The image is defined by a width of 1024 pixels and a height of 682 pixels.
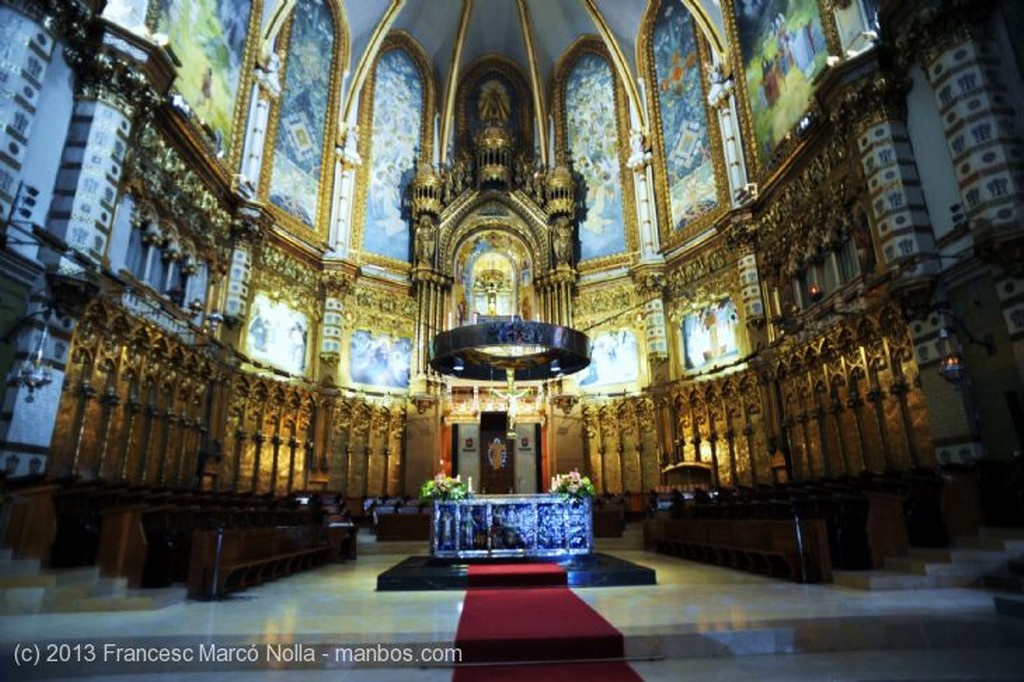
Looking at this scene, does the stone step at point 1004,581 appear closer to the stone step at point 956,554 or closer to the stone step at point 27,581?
the stone step at point 956,554

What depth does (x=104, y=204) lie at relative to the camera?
12.4m

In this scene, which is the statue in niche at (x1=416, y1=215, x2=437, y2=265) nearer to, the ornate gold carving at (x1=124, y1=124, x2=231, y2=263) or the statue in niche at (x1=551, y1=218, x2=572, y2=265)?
the statue in niche at (x1=551, y1=218, x2=572, y2=265)

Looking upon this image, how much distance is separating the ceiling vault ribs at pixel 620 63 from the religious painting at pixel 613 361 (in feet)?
30.6

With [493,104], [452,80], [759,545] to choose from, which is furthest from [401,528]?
[493,104]

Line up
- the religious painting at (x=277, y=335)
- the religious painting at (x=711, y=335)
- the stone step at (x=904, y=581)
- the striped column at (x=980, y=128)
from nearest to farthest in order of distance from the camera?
the stone step at (x=904, y=581) → the striped column at (x=980, y=128) → the religious painting at (x=277, y=335) → the religious painting at (x=711, y=335)

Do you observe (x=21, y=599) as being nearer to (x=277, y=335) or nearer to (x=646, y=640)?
(x=646, y=640)

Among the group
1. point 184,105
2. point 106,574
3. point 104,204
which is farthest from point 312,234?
point 106,574

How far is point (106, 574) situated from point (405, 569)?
4.59 metres

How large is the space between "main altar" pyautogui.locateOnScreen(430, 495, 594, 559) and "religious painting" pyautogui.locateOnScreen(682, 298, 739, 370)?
1012cm

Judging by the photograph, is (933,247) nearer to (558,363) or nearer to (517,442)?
(558,363)

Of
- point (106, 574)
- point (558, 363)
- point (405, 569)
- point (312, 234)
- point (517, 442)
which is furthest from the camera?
point (517, 442)

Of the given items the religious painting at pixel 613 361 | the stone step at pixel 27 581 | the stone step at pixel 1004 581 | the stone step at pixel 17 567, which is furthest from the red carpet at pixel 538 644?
A: the religious painting at pixel 613 361

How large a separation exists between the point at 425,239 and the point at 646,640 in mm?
21753

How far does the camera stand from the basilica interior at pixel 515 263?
10.6 metres
